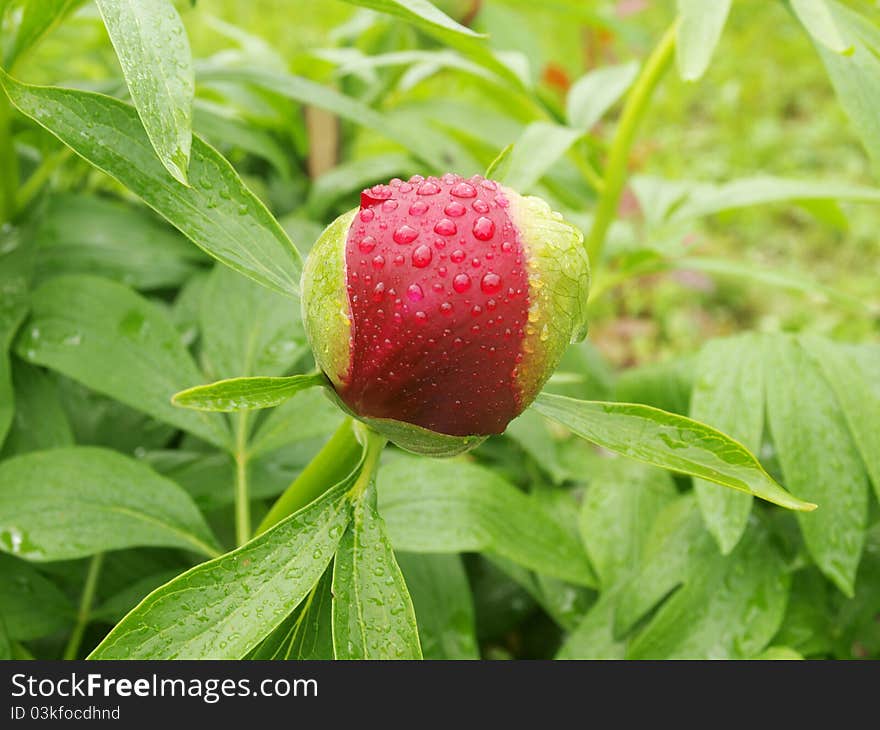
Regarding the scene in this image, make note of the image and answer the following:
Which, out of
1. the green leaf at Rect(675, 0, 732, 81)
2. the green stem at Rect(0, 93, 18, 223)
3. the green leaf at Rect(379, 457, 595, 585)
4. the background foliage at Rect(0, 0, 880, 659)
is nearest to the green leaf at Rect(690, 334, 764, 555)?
the background foliage at Rect(0, 0, 880, 659)

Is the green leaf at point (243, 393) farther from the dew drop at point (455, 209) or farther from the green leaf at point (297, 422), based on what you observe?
the green leaf at point (297, 422)

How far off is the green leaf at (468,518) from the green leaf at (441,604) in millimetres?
69

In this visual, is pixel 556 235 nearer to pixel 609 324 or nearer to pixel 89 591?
pixel 89 591

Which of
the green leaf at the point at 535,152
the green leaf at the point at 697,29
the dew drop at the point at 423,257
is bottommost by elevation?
the green leaf at the point at 535,152

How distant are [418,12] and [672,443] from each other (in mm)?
263

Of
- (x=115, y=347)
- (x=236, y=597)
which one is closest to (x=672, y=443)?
(x=236, y=597)

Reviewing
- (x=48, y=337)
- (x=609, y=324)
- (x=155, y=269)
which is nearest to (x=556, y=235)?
(x=48, y=337)

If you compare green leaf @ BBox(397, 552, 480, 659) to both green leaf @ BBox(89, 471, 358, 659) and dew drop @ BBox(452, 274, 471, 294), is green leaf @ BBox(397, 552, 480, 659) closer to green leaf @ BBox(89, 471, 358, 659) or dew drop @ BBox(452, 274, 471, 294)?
green leaf @ BBox(89, 471, 358, 659)

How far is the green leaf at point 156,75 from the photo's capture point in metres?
0.47

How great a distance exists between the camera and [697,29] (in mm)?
644

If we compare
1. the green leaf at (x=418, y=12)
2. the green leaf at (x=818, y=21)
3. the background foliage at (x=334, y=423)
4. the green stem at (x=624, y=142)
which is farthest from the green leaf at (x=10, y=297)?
the green leaf at (x=818, y=21)

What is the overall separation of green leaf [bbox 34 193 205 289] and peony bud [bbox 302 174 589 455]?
50 centimetres
